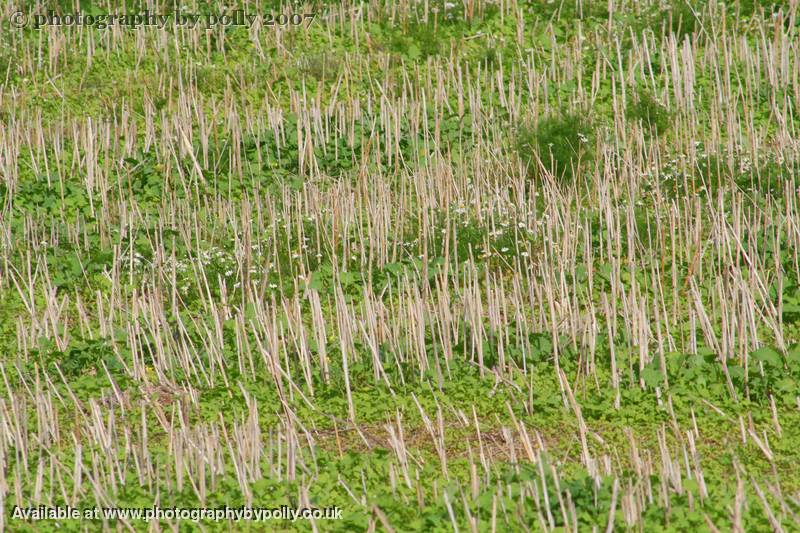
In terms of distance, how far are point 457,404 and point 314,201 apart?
295 cm

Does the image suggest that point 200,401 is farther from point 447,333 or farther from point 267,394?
point 447,333

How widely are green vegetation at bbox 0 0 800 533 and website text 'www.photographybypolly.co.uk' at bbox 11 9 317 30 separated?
4.0 inches

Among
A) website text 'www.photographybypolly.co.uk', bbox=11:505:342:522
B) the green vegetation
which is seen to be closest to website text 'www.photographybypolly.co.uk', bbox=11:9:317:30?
the green vegetation

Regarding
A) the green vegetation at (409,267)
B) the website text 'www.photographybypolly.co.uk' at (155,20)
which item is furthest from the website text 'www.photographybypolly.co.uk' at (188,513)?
Result: the website text 'www.photographybypolly.co.uk' at (155,20)

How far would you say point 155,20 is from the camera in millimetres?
13023

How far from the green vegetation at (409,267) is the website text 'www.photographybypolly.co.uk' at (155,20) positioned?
101 millimetres

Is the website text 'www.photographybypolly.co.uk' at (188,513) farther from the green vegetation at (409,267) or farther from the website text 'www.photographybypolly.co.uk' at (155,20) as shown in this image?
the website text 'www.photographybypolly.co.uk' at (155,20)

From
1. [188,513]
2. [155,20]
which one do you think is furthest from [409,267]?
[155,20]

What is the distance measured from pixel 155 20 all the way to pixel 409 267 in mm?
6162

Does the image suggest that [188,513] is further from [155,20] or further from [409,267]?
[155,20]

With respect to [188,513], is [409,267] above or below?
above

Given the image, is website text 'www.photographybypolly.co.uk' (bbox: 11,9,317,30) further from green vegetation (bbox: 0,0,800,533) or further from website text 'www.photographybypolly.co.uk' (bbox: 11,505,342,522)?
website text 'www.photographybypolly.co.uk' (bbox: 11,505,342,522)

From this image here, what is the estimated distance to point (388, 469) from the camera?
18.2 ft

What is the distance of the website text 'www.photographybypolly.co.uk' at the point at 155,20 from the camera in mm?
12891
